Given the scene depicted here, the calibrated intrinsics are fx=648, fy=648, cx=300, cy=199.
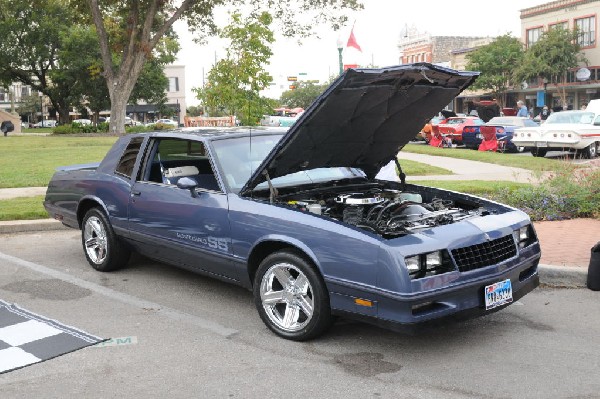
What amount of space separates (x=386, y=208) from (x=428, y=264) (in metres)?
0.98

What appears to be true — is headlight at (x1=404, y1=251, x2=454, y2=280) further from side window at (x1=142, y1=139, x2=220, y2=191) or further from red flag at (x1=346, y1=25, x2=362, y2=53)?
red flag at (x1=346, y1=25, x2=362, y2=53)

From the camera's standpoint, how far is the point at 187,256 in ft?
18.6

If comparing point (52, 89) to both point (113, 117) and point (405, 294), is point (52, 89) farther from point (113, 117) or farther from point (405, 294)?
point (405, 294)

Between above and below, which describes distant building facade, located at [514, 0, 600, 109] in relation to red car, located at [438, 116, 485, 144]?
above

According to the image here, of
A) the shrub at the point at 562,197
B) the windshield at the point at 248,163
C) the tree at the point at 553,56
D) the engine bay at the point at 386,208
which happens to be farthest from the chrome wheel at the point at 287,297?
the tree at the point at 553,56

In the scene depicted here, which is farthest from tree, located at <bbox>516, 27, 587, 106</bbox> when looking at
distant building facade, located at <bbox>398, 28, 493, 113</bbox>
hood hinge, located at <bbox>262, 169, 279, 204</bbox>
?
hood hinge, located at <bbox>262, 169, 279, 204</bbox>

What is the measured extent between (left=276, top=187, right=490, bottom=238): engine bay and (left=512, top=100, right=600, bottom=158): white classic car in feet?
51.6

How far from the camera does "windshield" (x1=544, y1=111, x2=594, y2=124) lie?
69.1 ft

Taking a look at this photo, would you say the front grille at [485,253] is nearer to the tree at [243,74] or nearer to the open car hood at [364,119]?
the open car hood at [364,119]

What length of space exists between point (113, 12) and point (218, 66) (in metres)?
21.1

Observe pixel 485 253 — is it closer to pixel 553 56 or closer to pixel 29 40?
pixel 553 56

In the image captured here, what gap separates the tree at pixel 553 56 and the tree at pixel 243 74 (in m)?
37.3

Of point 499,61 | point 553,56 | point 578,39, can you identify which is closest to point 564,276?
point 553,56

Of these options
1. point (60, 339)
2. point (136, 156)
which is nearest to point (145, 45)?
point (136, 156)
